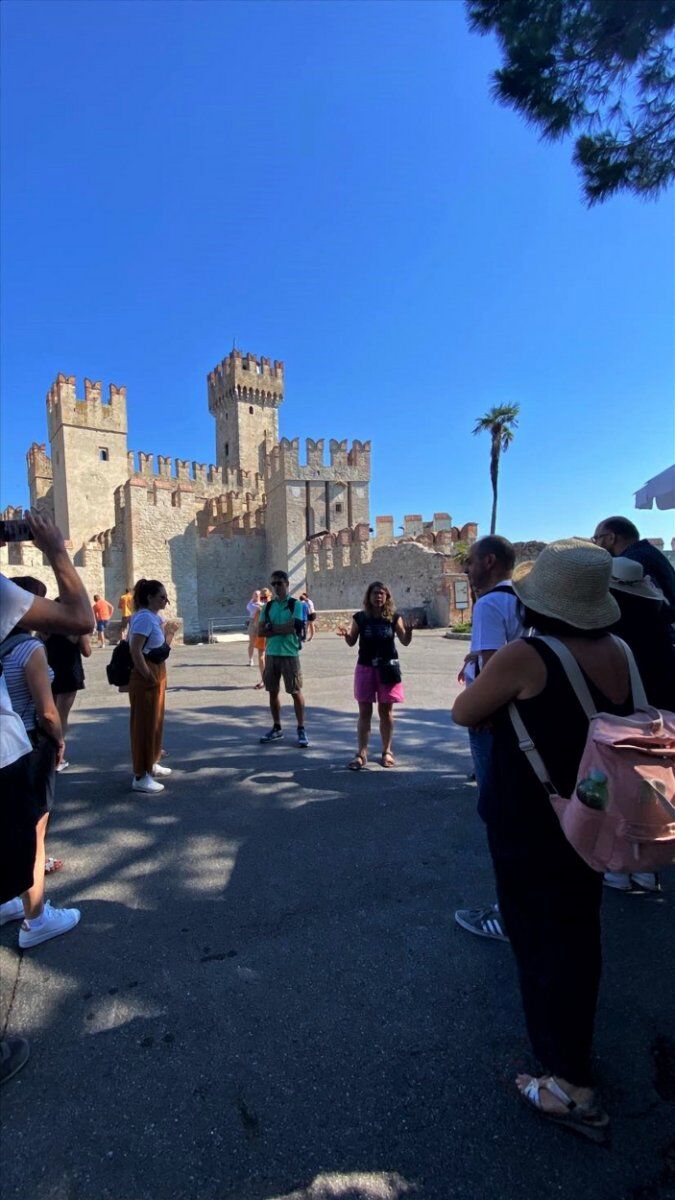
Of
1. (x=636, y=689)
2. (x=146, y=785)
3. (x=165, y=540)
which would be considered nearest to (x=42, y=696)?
(x=146, y=785)

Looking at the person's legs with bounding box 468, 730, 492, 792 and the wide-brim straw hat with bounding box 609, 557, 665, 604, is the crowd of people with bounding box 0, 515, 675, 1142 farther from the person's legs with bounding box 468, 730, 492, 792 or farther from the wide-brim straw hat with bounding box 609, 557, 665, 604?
the wide-brim straw hat with bounding box 609, 557, 665, 604

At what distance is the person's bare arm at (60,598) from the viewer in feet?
5.99

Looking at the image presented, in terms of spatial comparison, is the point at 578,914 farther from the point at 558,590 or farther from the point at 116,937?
the point at 116,937

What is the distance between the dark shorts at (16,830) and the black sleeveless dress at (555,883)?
5.22 ft

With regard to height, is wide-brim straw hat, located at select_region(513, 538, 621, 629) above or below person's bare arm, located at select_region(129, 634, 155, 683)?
above

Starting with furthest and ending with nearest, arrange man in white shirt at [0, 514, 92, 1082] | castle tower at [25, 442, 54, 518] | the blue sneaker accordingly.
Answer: castle tower at [25, 442, 54, 518] < the blue sneaker < man in white shirt at [0, 514, 92, 1082]

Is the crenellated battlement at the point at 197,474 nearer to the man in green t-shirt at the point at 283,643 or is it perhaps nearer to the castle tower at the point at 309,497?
the castle tower at the point at 309,497

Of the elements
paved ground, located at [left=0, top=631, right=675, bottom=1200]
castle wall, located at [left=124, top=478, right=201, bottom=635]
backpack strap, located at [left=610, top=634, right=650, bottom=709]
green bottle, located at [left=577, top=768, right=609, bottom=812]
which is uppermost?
castle wall, located at [left=124, top=478, right=201, bottom=635]

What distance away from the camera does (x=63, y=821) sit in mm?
3859

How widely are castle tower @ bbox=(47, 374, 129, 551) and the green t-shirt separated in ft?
113

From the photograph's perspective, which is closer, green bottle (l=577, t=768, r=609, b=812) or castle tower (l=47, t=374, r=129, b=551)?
green bottle (l=577, t=768, r=609, b=812)

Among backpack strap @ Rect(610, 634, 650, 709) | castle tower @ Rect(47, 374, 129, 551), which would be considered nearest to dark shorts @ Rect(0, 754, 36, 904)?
backpack strap @ Rect(610, 634, 650, 709)

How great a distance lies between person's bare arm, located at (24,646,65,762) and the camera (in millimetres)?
2592

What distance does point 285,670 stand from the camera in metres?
5.48
